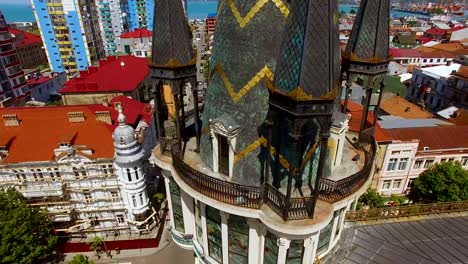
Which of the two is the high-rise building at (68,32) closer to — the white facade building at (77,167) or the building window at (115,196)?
the white facade building at (77,167)

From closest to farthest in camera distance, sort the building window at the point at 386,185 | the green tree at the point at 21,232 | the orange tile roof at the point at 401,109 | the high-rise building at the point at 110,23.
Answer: the green tree at the point at 21,232 < the building window at the point at 386,185 < the orange tile roof at the point at 401,109 < the high-rise building at the point at 110,23

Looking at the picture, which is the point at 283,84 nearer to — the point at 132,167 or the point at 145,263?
the point at 132,167

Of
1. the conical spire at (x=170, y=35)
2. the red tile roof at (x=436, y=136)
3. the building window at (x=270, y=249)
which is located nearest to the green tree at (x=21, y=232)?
the conical spire at (x=170, y=35)

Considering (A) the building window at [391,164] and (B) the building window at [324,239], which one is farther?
(A) the building window at [391,164]

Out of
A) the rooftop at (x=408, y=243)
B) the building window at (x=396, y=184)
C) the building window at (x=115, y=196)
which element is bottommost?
the building window at (x=396, y=184)

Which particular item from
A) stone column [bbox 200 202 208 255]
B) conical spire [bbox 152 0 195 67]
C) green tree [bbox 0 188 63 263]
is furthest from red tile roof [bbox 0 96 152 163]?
conical spire [bbox 152 0 195 67]

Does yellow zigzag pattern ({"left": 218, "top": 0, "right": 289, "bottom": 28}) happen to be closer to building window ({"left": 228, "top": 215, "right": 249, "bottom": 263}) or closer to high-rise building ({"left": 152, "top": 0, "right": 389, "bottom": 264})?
high-rise building ({"left": 152, "top": 0, "right": 389, "bottom": 264})

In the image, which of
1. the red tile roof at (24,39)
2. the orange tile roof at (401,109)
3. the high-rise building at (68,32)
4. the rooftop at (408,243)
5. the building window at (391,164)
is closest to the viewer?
the rooftop at (408,243)

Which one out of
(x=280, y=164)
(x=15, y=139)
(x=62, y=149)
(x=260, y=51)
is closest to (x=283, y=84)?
(x=260, y=51)
